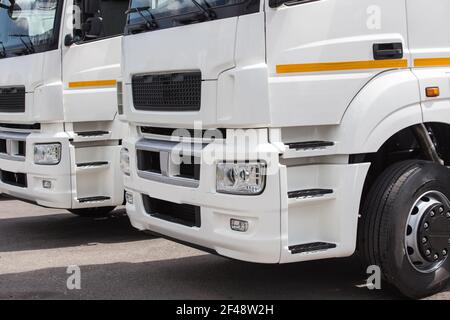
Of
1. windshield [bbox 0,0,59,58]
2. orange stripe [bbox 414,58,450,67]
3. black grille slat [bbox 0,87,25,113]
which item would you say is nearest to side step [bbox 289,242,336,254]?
orange stripe [bbox 414,58,450,67]

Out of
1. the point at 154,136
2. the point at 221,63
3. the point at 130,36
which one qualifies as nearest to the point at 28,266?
the point at 154,136

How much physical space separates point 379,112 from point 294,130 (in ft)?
1.99

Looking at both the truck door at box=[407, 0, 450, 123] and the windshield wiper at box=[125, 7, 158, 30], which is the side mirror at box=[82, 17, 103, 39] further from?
the truck door at box=[407, 0, 450, 123]

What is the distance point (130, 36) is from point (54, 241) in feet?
9.87

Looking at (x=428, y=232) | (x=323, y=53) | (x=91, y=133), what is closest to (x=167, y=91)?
(x=323, y=53)

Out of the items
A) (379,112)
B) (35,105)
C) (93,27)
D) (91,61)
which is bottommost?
(379,112)

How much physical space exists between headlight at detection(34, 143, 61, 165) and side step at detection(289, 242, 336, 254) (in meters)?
3.34

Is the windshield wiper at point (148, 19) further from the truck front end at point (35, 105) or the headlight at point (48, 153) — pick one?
the headlight at point (48, 153)

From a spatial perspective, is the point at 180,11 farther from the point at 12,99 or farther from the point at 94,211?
the point at 94,211

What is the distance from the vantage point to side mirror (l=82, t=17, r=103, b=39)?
6.52m

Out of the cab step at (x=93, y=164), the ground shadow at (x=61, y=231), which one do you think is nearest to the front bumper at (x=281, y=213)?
the cab step at (x=93, y=164)

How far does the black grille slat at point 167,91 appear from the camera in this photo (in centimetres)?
461

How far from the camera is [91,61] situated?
6.83 metres

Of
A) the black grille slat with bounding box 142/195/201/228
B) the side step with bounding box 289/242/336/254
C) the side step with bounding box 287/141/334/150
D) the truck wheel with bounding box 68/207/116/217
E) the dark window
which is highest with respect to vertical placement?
the dark window
